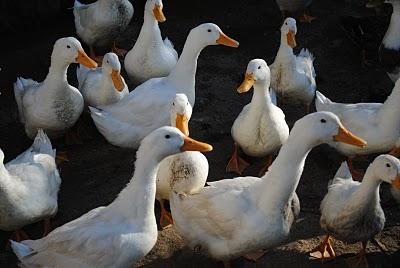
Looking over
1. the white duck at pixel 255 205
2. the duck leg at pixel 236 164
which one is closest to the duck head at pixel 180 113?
the white duck at pixel 255 205

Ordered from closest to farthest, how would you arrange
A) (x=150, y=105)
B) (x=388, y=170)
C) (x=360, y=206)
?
1. (x=388, y=170)
2. (x=360, y=206)
3. (x=150, y=105)

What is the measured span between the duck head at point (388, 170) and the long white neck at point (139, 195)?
160 centimetres

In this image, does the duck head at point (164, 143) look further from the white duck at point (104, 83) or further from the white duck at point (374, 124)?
the white duck at point (374, 124)

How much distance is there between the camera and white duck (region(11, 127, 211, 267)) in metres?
4.05

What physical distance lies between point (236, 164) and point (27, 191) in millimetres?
2037

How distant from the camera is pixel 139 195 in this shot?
13.5 ft

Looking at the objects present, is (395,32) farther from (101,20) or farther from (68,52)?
(68,52)

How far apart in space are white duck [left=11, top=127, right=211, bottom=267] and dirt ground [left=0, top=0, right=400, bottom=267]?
2.75 ft

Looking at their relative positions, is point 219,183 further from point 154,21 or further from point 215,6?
point 215,6

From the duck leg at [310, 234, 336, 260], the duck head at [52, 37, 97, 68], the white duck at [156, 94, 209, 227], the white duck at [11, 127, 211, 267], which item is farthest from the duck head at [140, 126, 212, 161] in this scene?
the duck head at [52, 37, 97, 68]

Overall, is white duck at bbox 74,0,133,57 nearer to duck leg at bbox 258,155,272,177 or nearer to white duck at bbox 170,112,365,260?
duck leg at bbox 258,155,272,177

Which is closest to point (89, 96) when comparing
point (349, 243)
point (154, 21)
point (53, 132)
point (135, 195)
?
point (53, 132)

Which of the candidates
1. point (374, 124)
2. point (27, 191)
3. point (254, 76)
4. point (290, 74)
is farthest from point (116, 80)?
point (374, 124)

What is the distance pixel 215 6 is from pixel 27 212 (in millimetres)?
4719
